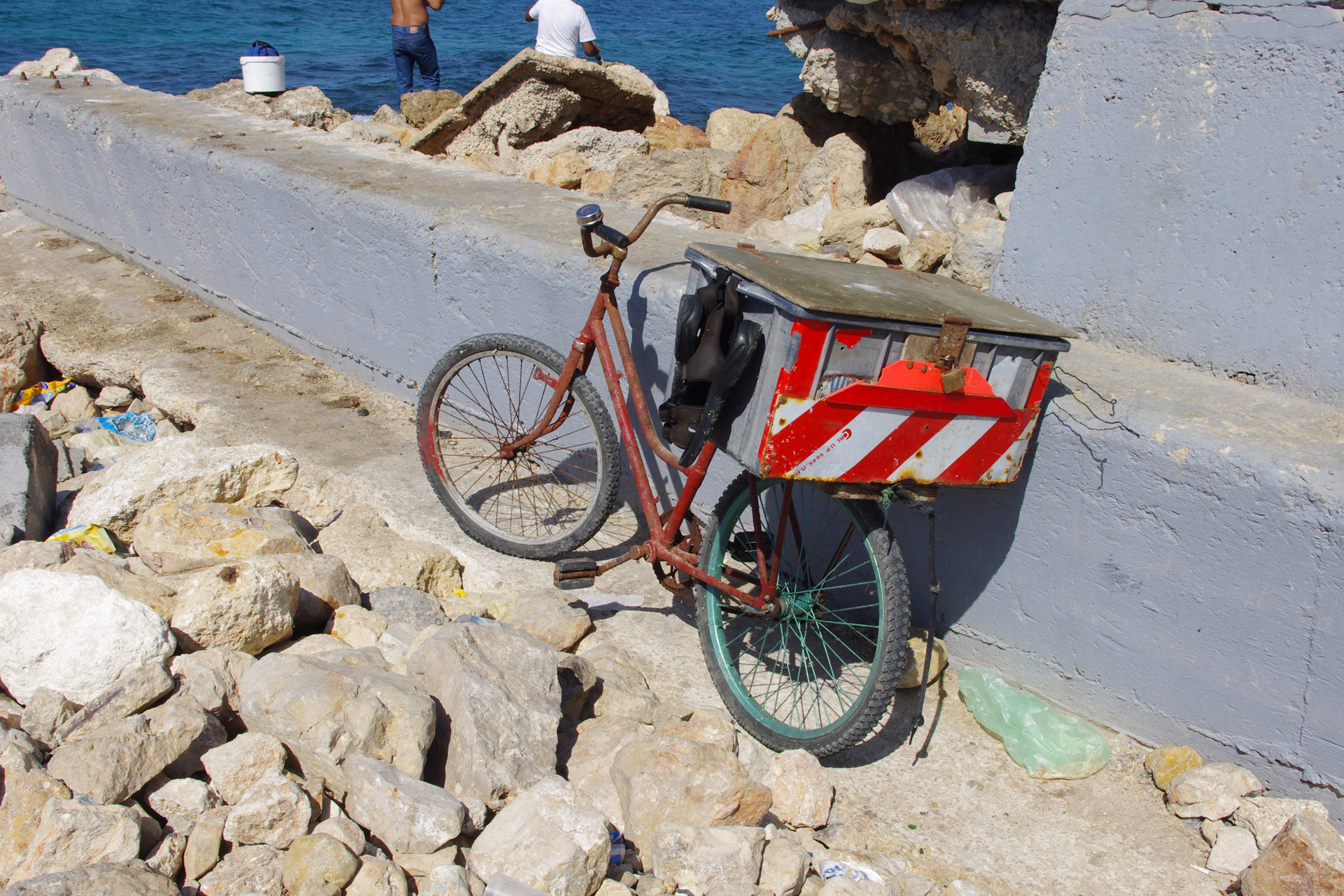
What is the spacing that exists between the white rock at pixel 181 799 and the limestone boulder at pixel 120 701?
8.6 inches

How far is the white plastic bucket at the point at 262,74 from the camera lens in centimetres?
764

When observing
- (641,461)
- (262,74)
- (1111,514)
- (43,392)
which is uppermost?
(262,74)

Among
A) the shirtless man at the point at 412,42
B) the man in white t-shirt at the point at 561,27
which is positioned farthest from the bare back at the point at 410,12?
the man in white t-shirt at the point at 561,27

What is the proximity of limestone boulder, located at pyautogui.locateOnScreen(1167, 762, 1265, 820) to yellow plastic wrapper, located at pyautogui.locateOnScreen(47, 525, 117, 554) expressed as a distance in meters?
3.26

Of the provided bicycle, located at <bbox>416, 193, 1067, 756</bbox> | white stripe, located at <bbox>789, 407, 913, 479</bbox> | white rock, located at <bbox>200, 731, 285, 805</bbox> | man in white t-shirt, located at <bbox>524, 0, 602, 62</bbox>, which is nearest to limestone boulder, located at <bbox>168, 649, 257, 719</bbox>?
white rock, located at <bbox>200, 731, 285, 805</bbox>

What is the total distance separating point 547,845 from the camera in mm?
1918

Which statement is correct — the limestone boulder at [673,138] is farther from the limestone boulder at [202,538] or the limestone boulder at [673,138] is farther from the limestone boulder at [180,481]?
the limestone boulder at [202,538]

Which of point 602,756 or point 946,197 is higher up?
point 946,197

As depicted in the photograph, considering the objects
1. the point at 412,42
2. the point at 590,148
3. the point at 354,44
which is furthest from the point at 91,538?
the point at 354,44

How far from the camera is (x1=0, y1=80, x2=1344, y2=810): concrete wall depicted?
229cm

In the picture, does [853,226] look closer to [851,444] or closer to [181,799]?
[851,444]

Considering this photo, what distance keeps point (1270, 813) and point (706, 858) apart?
145 cm

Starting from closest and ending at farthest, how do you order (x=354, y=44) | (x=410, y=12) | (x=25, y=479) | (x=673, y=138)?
(x=25, y=479)
(x=673, y=138)
(x=410, y=12)
(x=354, y=44)

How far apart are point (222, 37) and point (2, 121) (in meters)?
20.6
